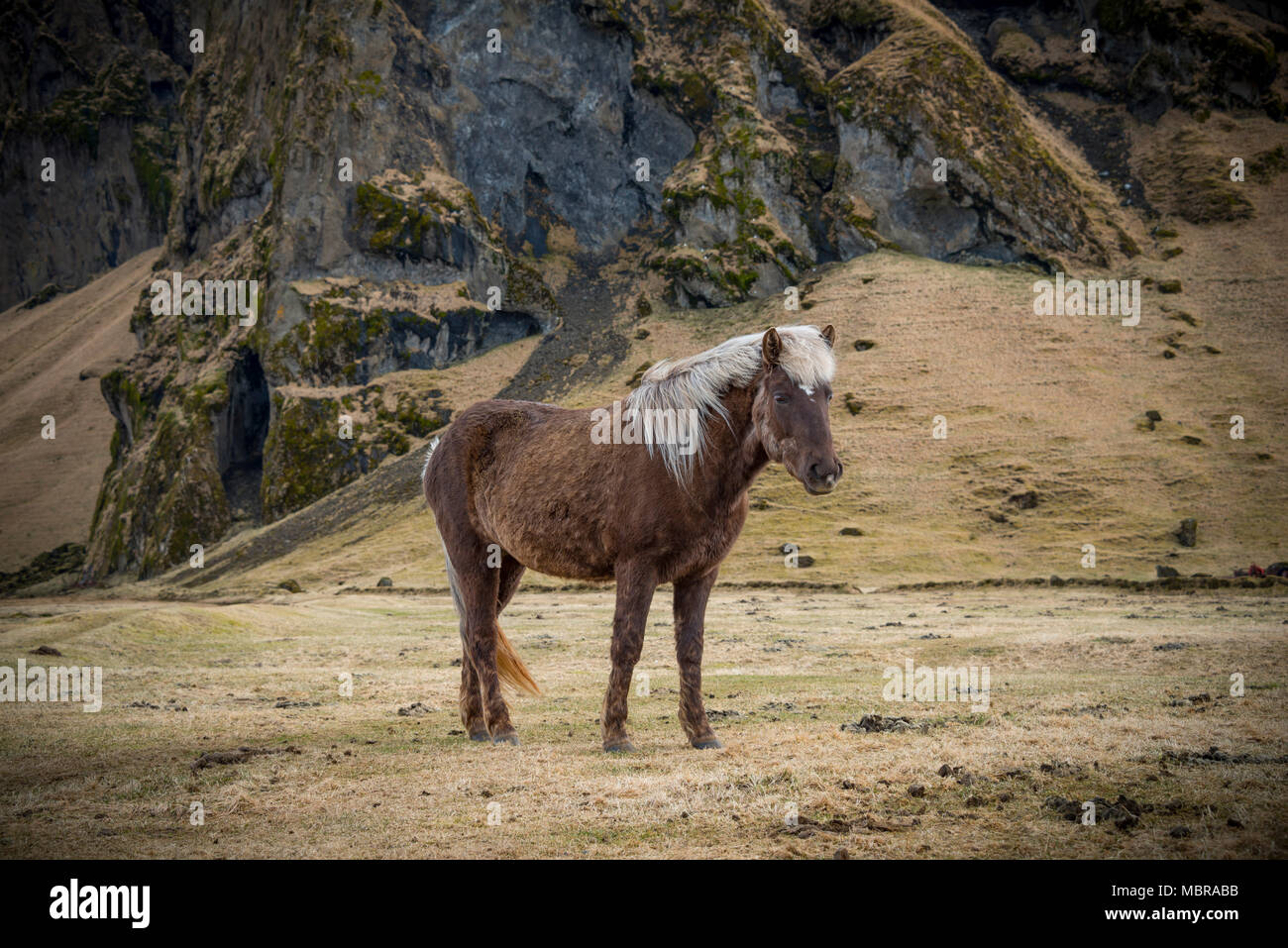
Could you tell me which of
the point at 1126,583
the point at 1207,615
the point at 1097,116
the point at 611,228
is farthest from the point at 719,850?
the point at 1097,116

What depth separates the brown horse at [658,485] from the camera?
9.66 meters

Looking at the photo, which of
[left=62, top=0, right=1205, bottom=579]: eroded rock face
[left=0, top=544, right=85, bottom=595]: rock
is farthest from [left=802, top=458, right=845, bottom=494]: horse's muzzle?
[left=0, top=544, right=85, bottom=595]: rock

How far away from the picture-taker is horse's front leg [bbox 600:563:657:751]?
9859 mm

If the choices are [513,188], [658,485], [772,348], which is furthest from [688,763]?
[513,188]

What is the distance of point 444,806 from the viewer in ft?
25.6

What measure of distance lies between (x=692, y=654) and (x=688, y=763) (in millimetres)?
1457

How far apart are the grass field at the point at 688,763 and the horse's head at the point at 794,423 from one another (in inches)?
112

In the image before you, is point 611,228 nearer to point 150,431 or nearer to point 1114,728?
point 150,431

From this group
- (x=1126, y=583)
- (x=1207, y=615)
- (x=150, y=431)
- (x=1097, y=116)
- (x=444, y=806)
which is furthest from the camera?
(x=1097, y=116)

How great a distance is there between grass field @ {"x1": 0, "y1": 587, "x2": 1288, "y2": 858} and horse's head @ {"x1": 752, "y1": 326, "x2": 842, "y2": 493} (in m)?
2.84

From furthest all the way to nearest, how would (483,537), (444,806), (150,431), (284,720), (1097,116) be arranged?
1. (1097,116)
2. (150,431)
3. (284,720)
4. (483,537)
5. (444,806)

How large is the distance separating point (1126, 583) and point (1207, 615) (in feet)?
47.5

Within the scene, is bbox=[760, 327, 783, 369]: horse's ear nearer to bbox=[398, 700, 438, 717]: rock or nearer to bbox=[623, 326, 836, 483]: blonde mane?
bbox=[623, 326, 836, 483]: blonde mane

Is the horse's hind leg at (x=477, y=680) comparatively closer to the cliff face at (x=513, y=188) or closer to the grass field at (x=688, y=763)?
the grass field at (x=688, y=763)
